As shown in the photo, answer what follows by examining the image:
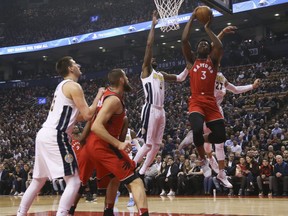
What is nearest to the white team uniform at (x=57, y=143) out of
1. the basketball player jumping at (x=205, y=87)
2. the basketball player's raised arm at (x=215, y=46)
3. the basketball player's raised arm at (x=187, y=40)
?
the basketball player jumping at (x=205, y=87)

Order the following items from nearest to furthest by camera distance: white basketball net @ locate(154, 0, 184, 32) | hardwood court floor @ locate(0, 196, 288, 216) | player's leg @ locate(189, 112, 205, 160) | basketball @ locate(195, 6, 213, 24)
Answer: player's leg @ locate(189, 112, 205, 160) → basketball @ locate(195, 6, 213, 24) → hardwood court floor @ locate(0, 196, 288, 216) → white basketball net @ locate(154, 0, 184, 32)

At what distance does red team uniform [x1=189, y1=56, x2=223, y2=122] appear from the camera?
6.34 metres

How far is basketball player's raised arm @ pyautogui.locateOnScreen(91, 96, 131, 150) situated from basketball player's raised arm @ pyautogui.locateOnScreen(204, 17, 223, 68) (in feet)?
6.47

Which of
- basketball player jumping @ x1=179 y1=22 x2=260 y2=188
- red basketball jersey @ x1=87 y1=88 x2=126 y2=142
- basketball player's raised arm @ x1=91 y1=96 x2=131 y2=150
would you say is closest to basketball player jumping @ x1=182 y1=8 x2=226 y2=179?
basketball player jumping @ x1=179 y1=22 x2=260 y2=188

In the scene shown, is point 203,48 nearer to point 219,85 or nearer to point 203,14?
point 203,14

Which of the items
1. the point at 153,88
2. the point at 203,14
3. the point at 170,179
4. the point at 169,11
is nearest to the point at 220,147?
the point at 153,88

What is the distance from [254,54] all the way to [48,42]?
16.0 metres

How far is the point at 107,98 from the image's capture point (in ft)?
16.0

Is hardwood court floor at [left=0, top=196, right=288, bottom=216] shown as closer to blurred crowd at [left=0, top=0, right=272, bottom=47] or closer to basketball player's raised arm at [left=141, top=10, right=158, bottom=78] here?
basketball player's raised arm at [left=141, top=10, right=158, bottom=78]

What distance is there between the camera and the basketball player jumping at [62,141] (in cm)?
465

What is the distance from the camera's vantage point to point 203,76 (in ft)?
20.8

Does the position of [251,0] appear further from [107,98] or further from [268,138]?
[107,98]

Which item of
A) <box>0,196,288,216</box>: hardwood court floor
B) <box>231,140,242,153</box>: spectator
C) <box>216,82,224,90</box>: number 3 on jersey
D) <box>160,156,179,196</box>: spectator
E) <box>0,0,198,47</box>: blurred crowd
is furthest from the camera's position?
<box>0,0,198,47</box>: blurred crowd

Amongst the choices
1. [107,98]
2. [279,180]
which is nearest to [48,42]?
[279,180]
